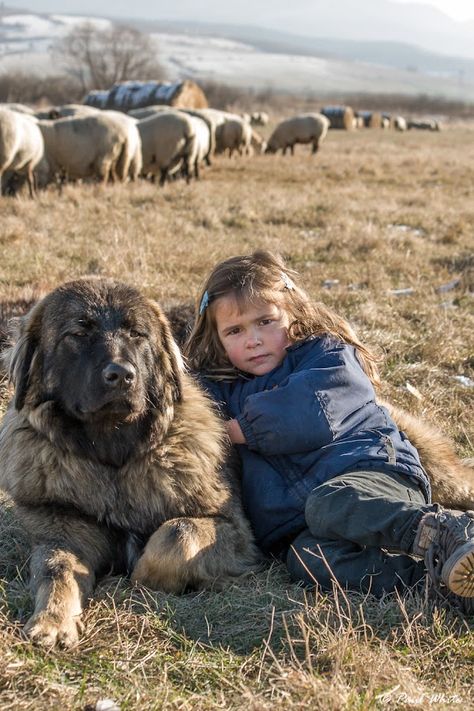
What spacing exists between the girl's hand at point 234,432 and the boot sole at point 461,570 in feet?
4.31

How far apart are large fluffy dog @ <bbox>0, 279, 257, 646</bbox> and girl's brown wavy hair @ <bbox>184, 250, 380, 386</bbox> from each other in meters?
0.71

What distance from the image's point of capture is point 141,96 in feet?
125

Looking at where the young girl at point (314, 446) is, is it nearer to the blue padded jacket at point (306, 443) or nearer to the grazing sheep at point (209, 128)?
the blue padded jacket at point (306, 443)

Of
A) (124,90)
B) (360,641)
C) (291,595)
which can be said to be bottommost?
(124,90)

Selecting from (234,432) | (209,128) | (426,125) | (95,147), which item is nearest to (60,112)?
(209,128)

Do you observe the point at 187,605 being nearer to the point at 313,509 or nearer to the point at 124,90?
the point at 313,509

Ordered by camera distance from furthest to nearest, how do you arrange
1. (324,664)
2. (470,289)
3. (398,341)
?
(470,289) < (398,341) < (324,664)

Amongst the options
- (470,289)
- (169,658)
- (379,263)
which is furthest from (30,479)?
(379,263)

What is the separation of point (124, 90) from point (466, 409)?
121ft

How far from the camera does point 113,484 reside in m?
3.43

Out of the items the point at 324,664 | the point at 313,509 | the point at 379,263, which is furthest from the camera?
the point at 379,263

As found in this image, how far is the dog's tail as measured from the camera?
158 inches

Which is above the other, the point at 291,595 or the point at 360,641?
the point at 360,641

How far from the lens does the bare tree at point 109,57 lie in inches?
2418
